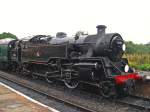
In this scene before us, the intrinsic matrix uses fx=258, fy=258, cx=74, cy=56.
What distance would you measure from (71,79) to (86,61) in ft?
5.09

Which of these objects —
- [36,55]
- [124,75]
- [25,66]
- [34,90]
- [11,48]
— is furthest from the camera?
[11,48]

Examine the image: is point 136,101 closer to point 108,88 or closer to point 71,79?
point 108,88

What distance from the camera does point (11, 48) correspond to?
20.8 meters

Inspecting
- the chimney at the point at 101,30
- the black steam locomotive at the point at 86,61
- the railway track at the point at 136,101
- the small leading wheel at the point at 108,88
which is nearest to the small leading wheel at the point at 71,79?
the black steam locomotive at the point at 86,61

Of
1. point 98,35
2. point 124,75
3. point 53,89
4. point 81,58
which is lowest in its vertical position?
point 53,89

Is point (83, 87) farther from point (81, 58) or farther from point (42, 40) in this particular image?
point (42, 40)

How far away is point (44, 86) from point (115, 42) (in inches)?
200

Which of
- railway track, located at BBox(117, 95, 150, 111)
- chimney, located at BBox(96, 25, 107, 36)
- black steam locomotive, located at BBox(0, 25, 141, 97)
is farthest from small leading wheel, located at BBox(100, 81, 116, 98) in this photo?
chimney, located at BBox(96, 25, 107, 36)

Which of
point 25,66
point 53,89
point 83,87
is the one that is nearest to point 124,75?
point 83,87

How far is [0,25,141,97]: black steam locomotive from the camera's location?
10.7 metres

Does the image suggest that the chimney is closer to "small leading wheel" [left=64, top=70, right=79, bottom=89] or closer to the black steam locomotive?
the black steam locomotive

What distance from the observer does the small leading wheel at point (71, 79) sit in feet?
39.9

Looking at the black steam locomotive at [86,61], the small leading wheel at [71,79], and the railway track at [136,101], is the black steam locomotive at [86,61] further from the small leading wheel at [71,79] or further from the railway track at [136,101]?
the railway track at [136,101]

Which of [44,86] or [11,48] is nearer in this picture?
[44,86]
